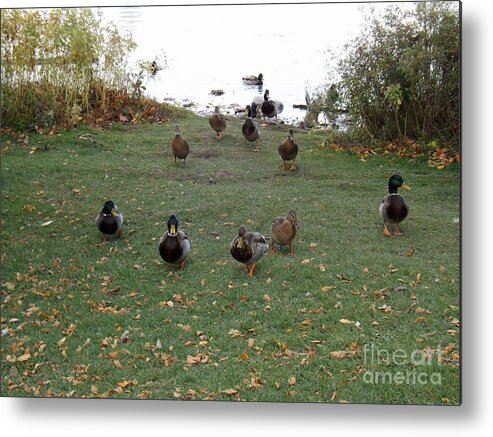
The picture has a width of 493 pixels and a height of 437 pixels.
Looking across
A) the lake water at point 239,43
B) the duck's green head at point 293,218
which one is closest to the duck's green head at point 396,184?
the duck's green head at point 293,218

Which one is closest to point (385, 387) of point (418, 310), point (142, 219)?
point (418, 310)

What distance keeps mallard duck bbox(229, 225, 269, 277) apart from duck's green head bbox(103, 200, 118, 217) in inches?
35.4

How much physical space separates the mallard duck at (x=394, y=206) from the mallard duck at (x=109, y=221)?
6.35ft

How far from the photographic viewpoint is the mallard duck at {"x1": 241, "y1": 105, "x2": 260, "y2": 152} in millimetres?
5129

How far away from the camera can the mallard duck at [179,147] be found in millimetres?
5145

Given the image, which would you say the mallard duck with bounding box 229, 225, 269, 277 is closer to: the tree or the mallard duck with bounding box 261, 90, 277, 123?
the mallard duck with bounding box 261, 90, 277, 123

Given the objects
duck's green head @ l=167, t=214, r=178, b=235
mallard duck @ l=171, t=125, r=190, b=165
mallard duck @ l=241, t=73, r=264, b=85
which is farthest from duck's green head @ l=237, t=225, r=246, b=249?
mallard duck @ l=241, t=73, r=264, b=85

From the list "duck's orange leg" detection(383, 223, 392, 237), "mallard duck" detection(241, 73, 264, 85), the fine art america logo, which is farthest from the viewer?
"duck's orange leg" detection(383, 223, 392, 237)

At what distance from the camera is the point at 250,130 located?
5316mm

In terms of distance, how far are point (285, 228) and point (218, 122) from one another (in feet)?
3.19

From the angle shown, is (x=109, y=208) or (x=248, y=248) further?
(x=109, y=208)

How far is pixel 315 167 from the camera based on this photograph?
17.6 feet

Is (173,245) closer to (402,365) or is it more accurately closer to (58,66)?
(58,66)

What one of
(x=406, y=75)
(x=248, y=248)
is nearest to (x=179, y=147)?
(x=248, y=248)
